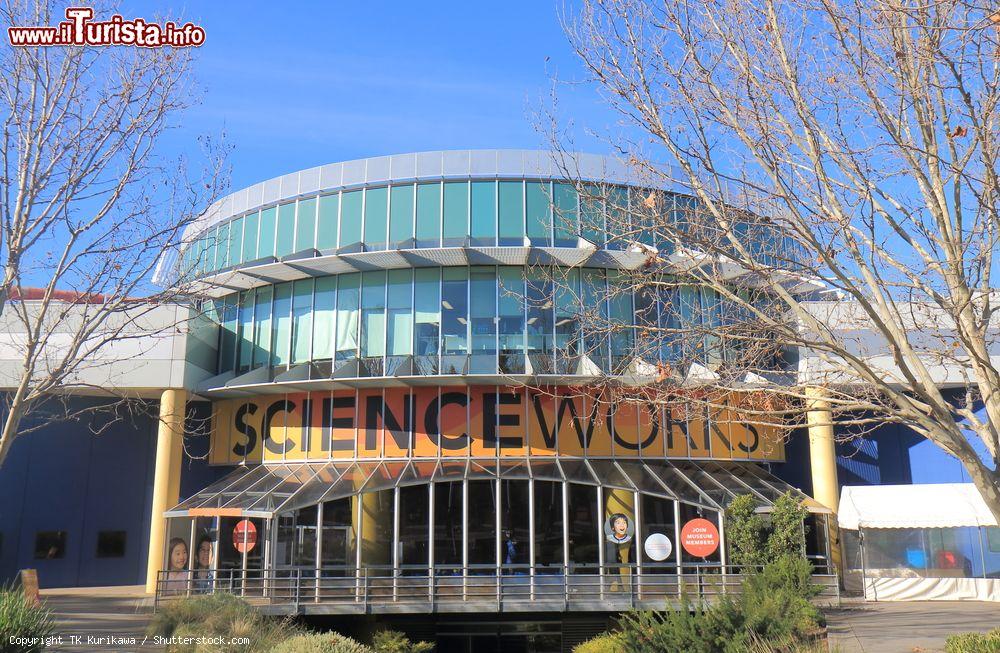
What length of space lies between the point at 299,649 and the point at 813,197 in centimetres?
858

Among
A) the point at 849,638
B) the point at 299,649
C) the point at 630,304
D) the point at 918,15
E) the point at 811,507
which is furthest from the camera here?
the point at 630,304

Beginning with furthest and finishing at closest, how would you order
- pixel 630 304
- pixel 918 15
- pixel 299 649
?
1. pixel 630 304
2. pixel 299 649
3. pixel 918 15

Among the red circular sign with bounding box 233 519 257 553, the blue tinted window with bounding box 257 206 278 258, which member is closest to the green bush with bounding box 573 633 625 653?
the red circular sign with bounding box 233 519 257 553

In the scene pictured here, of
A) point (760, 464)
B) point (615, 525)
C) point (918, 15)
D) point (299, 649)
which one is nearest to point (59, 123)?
point (299, 649)

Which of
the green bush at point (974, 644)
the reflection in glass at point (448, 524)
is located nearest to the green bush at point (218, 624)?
the reflection in glass at point (448, 524)

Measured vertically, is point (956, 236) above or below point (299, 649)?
above

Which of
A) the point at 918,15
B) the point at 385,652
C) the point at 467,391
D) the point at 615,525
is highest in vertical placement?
the point at 918,15

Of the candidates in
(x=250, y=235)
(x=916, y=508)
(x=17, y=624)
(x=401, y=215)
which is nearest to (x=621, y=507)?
(x=916, y=508)

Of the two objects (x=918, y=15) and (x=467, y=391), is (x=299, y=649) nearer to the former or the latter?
(x=918, y=15)

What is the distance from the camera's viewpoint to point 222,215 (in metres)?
28.7

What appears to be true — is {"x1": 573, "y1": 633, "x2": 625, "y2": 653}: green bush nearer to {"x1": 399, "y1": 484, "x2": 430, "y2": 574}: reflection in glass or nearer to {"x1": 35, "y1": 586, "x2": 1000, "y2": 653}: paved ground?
{"x1": 35, "y1": 586, "x2": 1000, "y2": 653}: paved ground

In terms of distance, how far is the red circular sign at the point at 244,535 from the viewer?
2258 centimetres

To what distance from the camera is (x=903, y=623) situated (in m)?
15.8

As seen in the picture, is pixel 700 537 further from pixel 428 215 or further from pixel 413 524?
pixel 428 215
